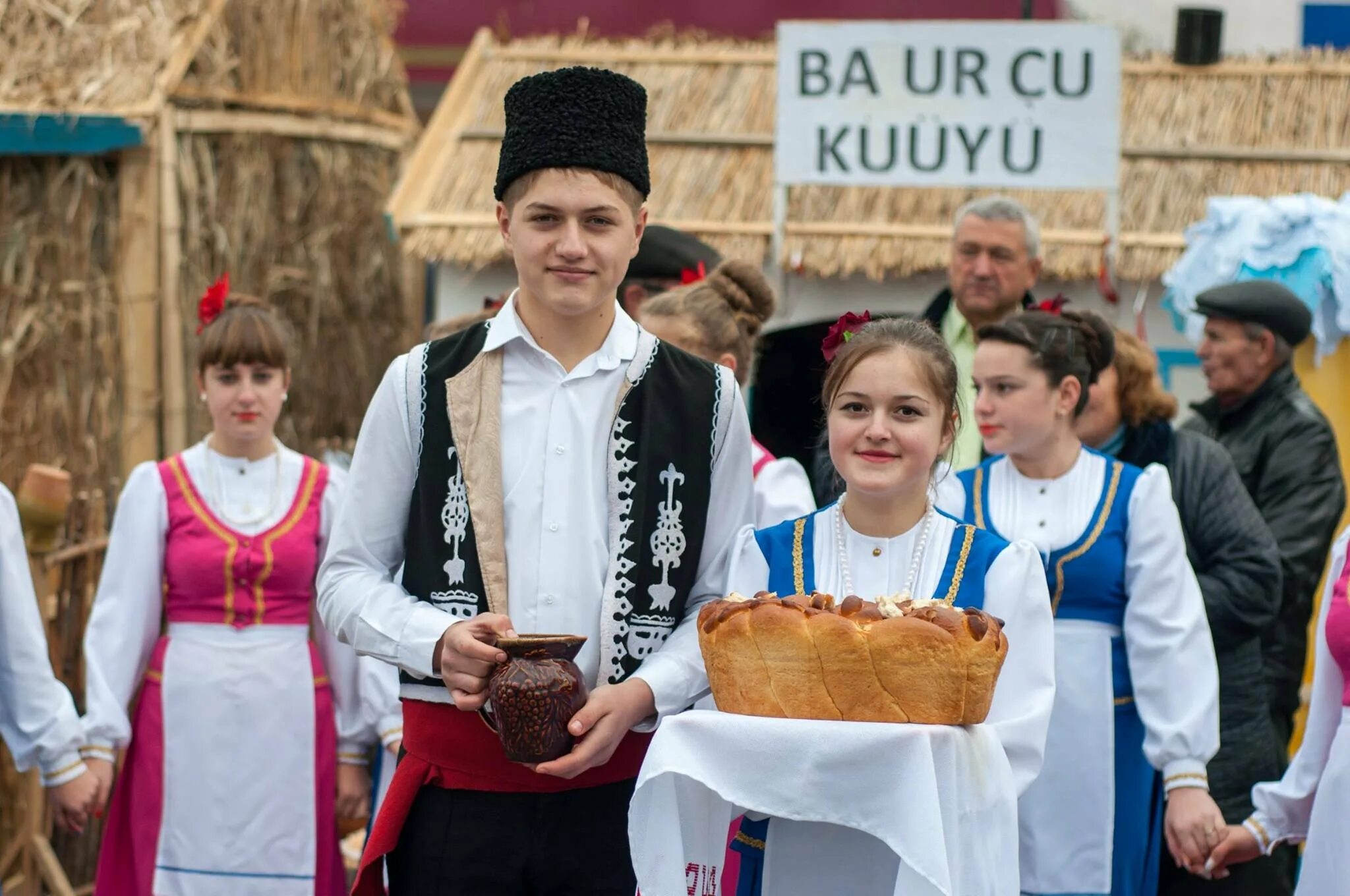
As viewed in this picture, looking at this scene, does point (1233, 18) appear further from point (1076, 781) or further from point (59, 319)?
point (1076, 781)

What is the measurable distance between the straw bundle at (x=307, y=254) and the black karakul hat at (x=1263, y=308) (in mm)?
3672

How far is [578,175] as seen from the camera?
9.82 ft

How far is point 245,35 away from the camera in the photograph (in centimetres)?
741

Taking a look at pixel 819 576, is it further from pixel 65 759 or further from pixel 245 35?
pixel 245 35

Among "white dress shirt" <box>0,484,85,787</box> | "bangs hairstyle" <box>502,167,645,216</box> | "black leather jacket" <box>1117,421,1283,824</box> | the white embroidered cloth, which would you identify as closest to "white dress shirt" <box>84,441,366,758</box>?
"white dress shirt" <box>0,484,85,787</box>

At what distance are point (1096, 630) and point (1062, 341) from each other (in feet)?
2.28

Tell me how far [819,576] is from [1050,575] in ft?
3.65

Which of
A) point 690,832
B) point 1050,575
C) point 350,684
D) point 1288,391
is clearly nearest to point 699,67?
point 1288,391

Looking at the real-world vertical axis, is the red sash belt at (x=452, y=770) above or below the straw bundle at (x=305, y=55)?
below

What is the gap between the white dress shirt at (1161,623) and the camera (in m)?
4.00

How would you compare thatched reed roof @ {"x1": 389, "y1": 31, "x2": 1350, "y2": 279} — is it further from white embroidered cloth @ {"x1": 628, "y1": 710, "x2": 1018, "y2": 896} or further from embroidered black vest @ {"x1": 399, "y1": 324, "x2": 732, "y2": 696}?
white embroidered cloth @ {"x1": 628, "y1": 710, "x2": 1018, "y2": 896}

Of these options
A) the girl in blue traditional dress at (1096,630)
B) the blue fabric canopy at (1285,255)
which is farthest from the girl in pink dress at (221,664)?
the blue fabric canopy at (1285,255)

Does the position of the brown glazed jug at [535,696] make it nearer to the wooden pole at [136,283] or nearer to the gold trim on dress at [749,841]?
the gold trim on dress at [749,841]

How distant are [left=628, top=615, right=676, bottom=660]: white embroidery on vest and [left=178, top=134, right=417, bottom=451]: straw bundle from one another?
429 cm
